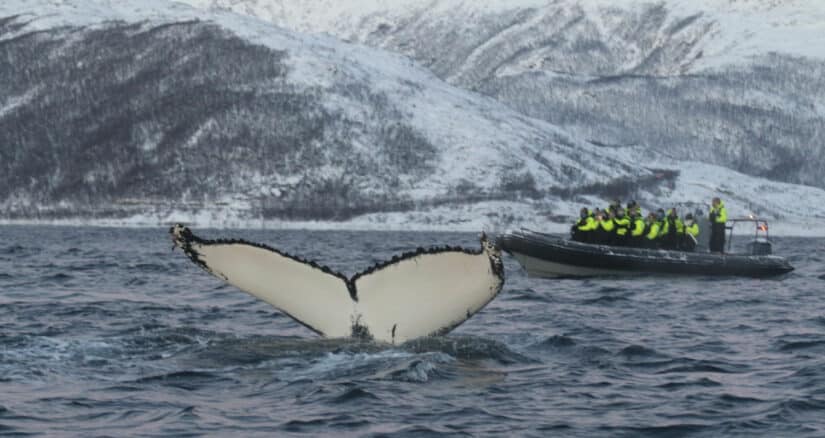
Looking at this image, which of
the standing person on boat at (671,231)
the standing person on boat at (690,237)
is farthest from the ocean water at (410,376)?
the standing person on boat at (690,237)

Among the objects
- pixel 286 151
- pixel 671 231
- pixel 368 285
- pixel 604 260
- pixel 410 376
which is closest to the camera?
pixel 368 285

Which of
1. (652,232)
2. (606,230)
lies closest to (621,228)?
(606,230)

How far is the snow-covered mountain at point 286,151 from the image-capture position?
162 metres

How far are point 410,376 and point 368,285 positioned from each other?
170cm

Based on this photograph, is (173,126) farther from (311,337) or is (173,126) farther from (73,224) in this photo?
(311,337)

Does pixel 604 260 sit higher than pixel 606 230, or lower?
lower

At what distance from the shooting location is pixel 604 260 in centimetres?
3606

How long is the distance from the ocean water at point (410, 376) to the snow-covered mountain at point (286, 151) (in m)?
135

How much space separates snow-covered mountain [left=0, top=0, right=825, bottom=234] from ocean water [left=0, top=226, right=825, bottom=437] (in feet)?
445

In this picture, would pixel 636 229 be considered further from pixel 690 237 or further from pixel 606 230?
pixel 690 237

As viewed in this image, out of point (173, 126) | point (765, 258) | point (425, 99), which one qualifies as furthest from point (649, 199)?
point (765, 258)

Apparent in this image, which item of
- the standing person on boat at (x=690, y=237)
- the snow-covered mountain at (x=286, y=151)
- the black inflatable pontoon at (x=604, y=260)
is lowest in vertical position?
the black inflatable pontoon at (x=604, y=260)

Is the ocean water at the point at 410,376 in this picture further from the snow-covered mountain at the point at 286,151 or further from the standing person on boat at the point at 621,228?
the snow-covered mountain at the point at 286,151

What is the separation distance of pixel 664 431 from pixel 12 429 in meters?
6.21
